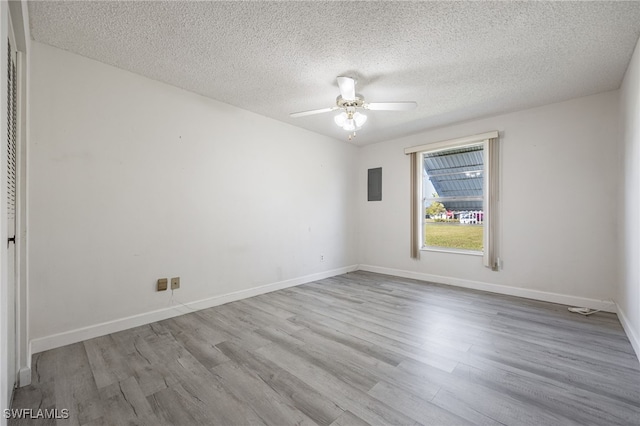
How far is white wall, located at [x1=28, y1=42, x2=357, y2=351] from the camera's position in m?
2.16

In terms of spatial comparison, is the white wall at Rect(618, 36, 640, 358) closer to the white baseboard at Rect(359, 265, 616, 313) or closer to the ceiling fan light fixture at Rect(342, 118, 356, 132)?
the white baseboard at Rect(359, 265, 616, 313)

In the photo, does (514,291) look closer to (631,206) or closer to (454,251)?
(454,251)

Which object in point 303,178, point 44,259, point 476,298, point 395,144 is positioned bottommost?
point 476,298

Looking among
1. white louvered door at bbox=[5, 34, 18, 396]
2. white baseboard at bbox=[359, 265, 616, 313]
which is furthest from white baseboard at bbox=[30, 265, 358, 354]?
white baseboard at bbox=[359, 265, 616, 313]

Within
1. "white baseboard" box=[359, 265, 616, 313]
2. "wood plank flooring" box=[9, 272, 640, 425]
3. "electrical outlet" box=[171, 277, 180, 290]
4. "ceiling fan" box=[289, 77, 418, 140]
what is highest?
"ceiling fan" box=[289, 77, 418, 140]

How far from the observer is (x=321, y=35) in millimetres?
2049

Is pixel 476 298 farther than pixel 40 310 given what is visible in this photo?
Yes

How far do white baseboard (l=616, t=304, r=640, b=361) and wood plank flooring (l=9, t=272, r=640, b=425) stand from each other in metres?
0.06

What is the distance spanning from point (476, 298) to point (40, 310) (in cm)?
444

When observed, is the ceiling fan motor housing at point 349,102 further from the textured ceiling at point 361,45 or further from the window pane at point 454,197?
the window pane at point 454,197

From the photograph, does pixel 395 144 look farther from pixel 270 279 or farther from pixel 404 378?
pixel 404 378

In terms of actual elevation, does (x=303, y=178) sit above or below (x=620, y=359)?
above

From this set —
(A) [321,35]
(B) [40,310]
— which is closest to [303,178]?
(A) [321,35]

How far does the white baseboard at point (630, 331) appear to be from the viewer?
79.7 inches
